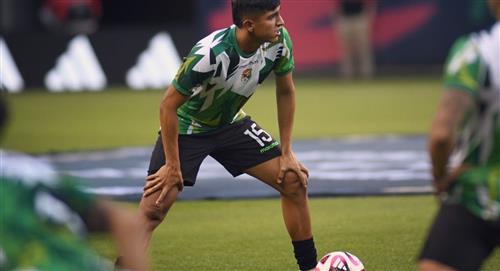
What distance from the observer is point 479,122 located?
5.23 meters

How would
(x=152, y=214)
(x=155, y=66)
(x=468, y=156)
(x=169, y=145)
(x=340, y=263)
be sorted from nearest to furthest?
(x=468, y=156)
(x=169, y=145)
(x=152, y=214)
(x=340, y=263)
(x=155, y=66)

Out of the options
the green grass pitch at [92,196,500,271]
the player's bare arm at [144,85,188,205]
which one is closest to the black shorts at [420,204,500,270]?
the player's bare arm at [144,85,188,205]

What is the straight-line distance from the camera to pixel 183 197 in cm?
1205

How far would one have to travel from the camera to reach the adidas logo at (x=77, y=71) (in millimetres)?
25422

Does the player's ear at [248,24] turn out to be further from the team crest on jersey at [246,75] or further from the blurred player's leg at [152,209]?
the blurred player's leg at [152,209]

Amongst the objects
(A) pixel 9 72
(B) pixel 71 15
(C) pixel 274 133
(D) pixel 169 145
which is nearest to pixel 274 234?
(D) pixel 169 145

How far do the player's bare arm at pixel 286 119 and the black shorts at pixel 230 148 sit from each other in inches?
4.1

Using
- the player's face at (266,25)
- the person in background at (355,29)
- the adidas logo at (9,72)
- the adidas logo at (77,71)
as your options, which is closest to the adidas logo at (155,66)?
the adidas logo at (77,71)

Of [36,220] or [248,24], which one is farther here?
[248,24]

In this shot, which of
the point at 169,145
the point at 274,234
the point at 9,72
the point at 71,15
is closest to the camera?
the point at 169,145

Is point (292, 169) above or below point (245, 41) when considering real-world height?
below

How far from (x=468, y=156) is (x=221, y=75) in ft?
8.46

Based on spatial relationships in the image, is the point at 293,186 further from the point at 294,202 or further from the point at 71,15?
the point at 71,15

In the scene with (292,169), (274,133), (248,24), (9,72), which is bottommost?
(9,72)
